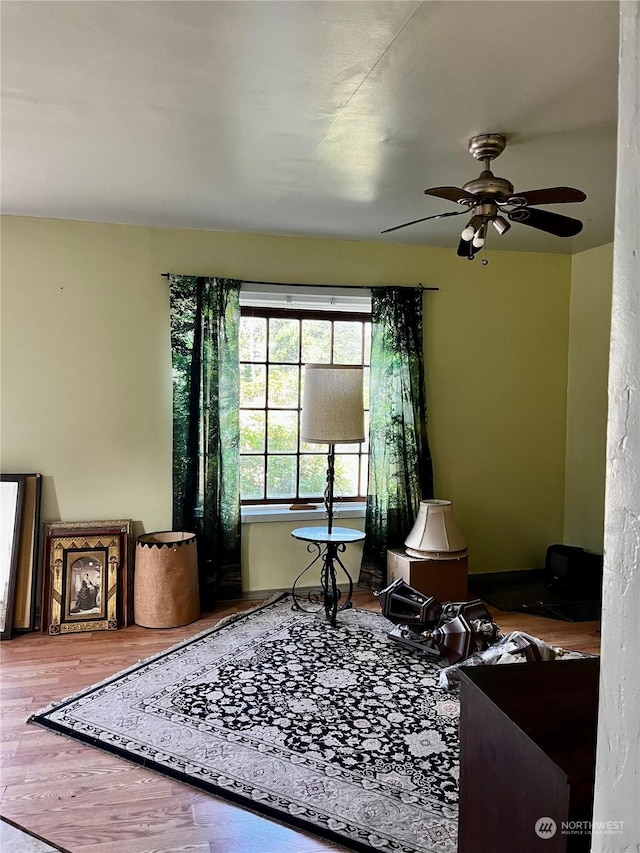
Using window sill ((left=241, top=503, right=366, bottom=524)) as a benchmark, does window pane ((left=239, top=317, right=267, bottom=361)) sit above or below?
above

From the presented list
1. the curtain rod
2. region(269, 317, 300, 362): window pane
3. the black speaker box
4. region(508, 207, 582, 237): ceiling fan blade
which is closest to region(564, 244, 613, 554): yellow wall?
the black speaker box

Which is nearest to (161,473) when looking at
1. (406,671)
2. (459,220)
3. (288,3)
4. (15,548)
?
(15,548)

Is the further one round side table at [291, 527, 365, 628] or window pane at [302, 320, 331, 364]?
window pane at [302, 320, 331, 364]

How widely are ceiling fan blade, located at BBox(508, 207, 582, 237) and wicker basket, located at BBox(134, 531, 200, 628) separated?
269 centimetres

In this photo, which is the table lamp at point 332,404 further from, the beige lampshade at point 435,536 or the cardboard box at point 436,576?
the cardboard box at point 436,576

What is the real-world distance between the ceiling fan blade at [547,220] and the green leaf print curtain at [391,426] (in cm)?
184

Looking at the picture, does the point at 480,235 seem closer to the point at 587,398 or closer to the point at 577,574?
the point at 587,398

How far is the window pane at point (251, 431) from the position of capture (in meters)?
4.66

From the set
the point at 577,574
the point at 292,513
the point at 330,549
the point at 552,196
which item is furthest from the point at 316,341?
the point at 577,574

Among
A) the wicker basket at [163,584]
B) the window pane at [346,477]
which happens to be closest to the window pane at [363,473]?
the window pane at [346,477]

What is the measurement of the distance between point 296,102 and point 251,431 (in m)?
2.63

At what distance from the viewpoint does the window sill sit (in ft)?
14.9

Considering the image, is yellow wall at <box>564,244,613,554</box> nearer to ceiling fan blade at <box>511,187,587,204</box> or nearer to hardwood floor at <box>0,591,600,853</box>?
ceiling fan blade at <box>511,187,587,204</box>

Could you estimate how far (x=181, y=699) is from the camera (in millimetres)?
2943
